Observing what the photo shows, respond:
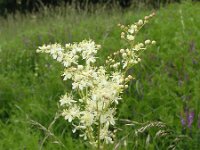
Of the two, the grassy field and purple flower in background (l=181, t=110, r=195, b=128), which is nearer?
purple flower in background (l=181, t=110, r=195, b=128)

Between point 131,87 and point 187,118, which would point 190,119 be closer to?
point 187,118

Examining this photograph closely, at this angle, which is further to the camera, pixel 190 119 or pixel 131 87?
pixel 131 87

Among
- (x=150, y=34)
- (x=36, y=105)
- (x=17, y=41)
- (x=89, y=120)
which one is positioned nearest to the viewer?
(x=89, y=120)

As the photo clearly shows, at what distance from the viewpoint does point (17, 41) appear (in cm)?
639

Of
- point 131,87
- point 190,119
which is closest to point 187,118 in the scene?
point 190,119

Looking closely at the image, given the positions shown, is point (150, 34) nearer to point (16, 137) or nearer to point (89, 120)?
point (16, 137)

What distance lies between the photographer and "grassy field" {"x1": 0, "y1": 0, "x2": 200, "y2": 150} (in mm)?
3324

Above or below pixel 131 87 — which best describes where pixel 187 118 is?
above

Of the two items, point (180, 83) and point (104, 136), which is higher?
point (104, 136)

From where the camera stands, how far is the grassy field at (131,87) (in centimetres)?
332

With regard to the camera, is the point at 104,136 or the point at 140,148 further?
the point at 140,148

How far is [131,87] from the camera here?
396 centimetres

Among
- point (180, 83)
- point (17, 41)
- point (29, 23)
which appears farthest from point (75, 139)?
point (29, 23)

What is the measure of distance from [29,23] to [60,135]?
5144mm
